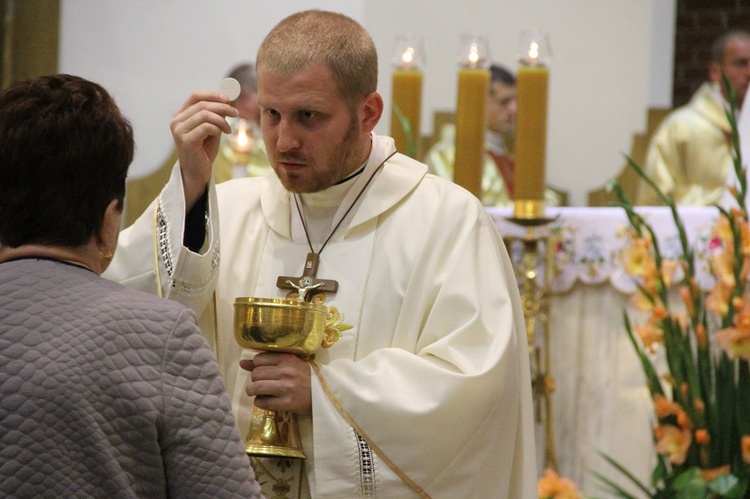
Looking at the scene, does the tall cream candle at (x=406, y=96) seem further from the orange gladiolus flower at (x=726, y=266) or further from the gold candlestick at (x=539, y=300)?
the orange gladiolus flower at (x=726, y=266)

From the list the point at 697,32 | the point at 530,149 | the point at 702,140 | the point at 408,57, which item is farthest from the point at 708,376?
the point at 697,32

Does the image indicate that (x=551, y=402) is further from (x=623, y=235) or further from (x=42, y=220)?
(x=42, y=220)

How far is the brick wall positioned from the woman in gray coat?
7289mm

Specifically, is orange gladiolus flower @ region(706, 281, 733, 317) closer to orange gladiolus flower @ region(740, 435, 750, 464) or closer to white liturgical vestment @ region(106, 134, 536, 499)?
orange gladiolus flower @ region(740, 435, 750, 464)

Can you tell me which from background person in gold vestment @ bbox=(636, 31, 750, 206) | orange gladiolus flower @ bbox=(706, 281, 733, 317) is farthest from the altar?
background person in gold vestment @ bbox=(636, 31, 750, 206)

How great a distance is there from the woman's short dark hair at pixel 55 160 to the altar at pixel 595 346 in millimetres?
2272

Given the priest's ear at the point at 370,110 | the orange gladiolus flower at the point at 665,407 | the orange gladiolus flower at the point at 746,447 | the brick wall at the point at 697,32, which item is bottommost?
the orange gladiolus flower at the point at 746,447

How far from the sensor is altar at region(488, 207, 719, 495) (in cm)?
390

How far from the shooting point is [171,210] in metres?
2.57

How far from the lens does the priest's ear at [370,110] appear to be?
269cm

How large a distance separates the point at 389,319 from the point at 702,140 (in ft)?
17.8

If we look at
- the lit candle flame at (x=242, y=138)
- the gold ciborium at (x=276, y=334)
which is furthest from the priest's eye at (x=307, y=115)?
the lit candle flame at (x=242, y=138)

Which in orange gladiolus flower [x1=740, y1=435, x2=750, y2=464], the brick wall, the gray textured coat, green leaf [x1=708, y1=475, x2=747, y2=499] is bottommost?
green leaf [x1=708, y1=475, x2=747, y2=499]

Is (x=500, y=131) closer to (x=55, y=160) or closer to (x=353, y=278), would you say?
(x=353, y=278)
